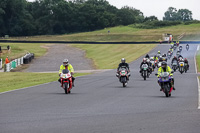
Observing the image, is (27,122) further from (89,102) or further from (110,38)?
(110,38)

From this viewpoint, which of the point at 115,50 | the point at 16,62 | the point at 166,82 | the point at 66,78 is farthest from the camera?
the point at 115,50

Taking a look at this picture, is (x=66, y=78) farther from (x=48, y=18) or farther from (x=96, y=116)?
(x=48, y=18)

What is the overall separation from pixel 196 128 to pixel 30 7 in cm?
15768

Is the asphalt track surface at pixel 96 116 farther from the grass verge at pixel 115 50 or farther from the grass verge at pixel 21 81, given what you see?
the grass verge at pixel 115 50

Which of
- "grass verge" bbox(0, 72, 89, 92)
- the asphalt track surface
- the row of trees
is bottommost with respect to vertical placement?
"grass verge" bbox(0, 72, 89, 92)

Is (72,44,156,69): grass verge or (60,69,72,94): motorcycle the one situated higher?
(60,69,72,94): motorcycle

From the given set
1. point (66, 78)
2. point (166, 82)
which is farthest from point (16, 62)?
point (166, 82)

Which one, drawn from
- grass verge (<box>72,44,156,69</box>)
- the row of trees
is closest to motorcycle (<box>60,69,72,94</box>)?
grass verge (<box>72,44,156,69</box>)

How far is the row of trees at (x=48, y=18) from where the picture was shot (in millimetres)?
138375

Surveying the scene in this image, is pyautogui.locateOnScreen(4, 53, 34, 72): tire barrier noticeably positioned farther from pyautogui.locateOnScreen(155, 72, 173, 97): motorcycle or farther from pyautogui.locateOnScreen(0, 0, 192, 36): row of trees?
pyautogui.locateOnScreen(0, 0, 192, 36): row of trees

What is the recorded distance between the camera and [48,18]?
151m

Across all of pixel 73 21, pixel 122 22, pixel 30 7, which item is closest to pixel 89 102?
pixel 73 21

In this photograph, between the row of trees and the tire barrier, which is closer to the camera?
the tire barrier

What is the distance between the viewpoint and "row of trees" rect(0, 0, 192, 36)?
5448 inches
